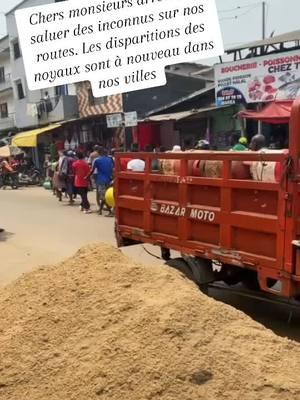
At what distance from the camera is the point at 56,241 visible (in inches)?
394

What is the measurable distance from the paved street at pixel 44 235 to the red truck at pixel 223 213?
7.16 feet

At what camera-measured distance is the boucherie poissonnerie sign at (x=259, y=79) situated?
14.1 meters

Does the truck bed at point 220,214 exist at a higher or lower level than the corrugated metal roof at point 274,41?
lower

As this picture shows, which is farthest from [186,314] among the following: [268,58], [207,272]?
[268,58]

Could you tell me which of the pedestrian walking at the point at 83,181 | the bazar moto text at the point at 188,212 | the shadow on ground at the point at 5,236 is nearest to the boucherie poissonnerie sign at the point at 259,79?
the pedestrian walking at the point at 83,181

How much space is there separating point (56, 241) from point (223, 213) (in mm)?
5641

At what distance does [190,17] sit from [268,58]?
9.41 m

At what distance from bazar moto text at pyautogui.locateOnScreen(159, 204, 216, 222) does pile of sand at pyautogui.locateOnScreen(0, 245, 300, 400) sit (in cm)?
103

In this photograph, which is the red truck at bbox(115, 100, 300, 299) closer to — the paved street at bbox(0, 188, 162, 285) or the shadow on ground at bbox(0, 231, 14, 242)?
the paved street at bbox(0, 188, 162, 285)

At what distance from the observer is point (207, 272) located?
545 centimetres

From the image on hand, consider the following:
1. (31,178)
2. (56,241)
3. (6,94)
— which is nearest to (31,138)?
(31,178)

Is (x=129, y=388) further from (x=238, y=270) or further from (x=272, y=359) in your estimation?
(x=238, y=270)

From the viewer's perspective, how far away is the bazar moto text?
5.07 m

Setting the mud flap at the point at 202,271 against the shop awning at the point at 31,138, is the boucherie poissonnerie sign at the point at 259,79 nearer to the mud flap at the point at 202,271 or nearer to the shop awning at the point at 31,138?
the mud flap at the point at 202,271
